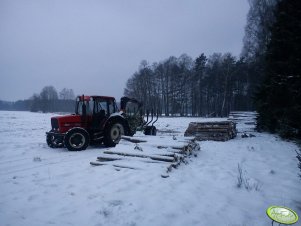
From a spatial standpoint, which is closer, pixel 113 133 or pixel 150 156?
pixel 150 156

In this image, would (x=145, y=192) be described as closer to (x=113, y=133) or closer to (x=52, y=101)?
(x=113, y=133)

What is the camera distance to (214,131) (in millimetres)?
12336

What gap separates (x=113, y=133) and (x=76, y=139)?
5.40ft

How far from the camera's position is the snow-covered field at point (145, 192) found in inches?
147

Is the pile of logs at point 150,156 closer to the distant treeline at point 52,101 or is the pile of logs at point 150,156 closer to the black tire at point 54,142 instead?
the black tire at point 54,142

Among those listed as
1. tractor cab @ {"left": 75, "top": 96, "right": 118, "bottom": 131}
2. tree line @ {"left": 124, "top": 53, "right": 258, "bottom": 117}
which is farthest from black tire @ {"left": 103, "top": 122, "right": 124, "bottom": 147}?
tree line @ {"left": 124, "top": 53, "right": 258, "bottom": 117}

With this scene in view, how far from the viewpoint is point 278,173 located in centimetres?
591

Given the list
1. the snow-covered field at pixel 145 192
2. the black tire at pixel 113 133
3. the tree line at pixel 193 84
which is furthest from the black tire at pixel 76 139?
the tree line at pixel 193 84

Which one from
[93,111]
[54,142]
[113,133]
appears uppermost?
A: [93,111]

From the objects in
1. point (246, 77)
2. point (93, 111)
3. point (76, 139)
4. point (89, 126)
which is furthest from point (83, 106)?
point (246, 77)

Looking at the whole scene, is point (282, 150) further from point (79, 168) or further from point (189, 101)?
point (189, 101)

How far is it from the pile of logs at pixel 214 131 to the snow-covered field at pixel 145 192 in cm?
437

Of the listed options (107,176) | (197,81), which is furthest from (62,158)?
(197,81)

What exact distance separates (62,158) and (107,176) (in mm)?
2949
